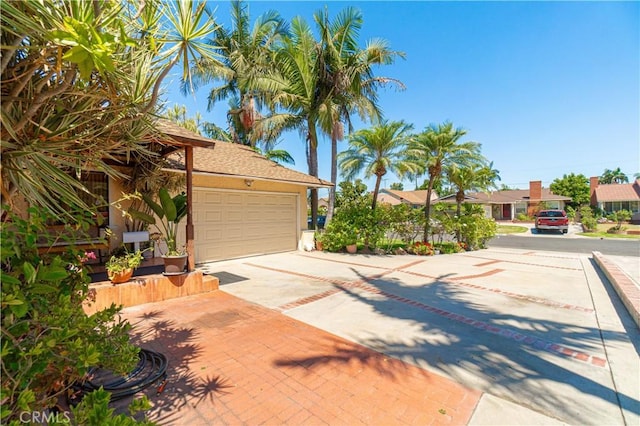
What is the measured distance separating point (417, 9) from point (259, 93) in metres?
9.27

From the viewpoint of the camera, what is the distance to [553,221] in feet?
80.9

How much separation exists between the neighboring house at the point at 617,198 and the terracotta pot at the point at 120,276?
53393 millimetres

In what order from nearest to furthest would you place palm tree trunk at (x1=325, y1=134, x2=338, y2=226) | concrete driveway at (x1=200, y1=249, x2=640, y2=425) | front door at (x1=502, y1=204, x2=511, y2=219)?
concrete driveway at (x1=200, y1=249, x2=640, y2=425) → palm tree trunk at (x1=325, y1=134, x2=338, y2=226) → front door at (x1=502, y1=204, x2=511, y2=219)

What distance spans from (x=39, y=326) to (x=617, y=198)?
5516 centimetres

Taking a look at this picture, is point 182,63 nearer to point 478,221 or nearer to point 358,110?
point 358,110

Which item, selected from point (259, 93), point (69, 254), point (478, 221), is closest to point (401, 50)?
point (259, 93)

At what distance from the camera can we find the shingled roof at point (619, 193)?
126 feet

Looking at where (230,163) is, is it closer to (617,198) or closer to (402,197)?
(402,197)

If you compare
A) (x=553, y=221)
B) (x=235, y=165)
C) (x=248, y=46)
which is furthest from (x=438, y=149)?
(x=553, y=221)

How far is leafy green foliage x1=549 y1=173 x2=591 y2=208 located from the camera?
42969mm

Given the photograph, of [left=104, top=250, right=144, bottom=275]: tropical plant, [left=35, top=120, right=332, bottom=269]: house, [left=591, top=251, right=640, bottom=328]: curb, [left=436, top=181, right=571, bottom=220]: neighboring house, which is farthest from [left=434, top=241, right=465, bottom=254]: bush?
[left=436, top=181, right=571, bottom=220]: neighboring house

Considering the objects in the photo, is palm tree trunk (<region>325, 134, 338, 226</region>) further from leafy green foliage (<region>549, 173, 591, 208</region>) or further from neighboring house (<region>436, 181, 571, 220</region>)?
leafy green foliage (<region>549, 173, 591, 208</region>)

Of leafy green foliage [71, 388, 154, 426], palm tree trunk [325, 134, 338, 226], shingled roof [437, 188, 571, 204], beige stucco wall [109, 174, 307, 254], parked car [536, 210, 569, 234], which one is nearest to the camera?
leafy green foliage [71, 388, 154, 426]

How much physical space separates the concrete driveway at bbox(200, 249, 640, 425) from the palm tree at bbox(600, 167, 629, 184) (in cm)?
7979
